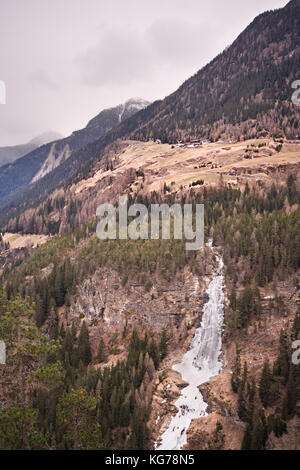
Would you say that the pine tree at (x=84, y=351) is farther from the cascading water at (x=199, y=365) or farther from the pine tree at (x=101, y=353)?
the cascading water at (x=199, y=365)

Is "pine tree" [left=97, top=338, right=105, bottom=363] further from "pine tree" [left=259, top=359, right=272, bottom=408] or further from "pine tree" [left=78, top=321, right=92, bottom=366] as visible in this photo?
"pine tree" [left=259, top=359, right=272, bottom=408]

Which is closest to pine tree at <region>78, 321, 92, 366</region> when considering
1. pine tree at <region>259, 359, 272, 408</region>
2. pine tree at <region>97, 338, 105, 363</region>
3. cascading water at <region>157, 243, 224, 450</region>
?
pine tree at <region>97, 338, 105, 363</region>

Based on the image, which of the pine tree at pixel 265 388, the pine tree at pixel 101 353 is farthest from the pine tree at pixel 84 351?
the pine tree at pixel 265 388

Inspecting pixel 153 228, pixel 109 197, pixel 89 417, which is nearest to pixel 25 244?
pixel 109 197

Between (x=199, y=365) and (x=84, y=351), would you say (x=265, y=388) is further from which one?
(x=84, y=351)

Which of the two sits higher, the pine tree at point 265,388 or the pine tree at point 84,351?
the pine tree at point 265,388

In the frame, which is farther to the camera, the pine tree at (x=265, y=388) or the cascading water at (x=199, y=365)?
the cascading water at (x=199, y=365)

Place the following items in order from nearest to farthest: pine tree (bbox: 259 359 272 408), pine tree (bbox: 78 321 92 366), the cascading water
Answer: pine tree (bbox: 259 359 272 408)
the cascading water
pine tree (bbox: 78 321 92 366)

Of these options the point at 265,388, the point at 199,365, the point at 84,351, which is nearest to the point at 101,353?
the point at 84,351

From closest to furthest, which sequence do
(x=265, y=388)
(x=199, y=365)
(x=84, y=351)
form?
(x=265, y=388) → (x=199, y=365) → (x=84, y=351)
